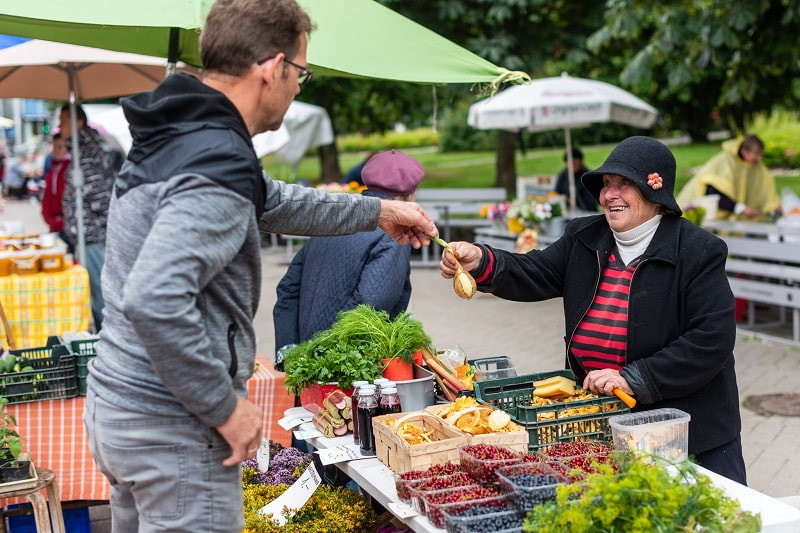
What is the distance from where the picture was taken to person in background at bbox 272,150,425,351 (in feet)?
13.5

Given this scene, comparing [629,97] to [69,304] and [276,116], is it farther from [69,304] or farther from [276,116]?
[276,116]

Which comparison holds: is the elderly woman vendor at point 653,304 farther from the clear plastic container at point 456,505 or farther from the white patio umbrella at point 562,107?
the white patio umbrella at point 562,107

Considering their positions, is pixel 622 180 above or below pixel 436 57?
below

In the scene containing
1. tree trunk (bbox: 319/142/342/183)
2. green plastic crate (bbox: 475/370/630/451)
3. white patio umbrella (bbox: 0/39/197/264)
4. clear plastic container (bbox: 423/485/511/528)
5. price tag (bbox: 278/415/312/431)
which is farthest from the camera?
tree trunk (bbox: 319/142/342/183)

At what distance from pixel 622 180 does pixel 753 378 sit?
15.6 feet

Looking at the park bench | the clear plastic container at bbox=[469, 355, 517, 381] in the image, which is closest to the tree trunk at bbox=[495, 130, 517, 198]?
the park bench

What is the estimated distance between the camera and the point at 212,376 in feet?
6.36

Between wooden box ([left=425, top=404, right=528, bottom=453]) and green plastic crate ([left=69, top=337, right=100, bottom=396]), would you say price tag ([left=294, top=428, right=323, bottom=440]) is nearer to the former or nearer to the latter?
wooden box ([left=425, top=404, right=528, bottom=453])

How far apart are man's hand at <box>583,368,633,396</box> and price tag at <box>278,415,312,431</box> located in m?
1.15

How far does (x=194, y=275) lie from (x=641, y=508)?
3.90 feet

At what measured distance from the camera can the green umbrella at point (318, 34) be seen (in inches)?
150

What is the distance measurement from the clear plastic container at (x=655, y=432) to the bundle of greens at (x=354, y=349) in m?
1.00

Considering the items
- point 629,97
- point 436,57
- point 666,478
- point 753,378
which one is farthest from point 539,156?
point 666,478

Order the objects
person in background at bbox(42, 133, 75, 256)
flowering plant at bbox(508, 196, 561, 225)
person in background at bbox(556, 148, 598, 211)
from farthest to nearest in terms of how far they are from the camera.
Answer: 1. person in background at bbox(556, 148, 598, 211)
2. flowering plant at bbox(508, 196, 561, 225)
3. person in background at bbox(42, 133, 75, 256)
